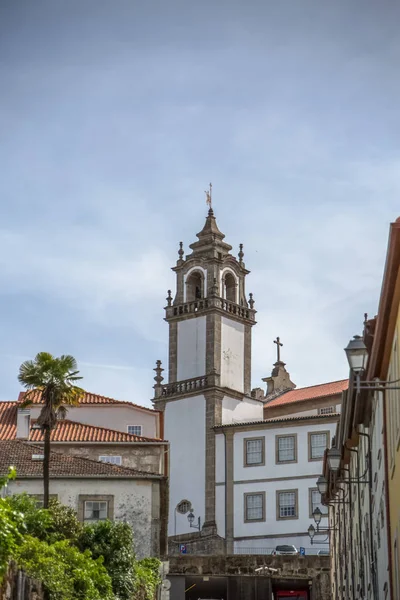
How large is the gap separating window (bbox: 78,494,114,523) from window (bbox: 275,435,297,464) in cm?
2905

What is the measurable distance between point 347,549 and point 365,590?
27.8ft

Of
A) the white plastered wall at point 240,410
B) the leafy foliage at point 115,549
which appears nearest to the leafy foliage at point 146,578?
the leafy foliage at point 115,549

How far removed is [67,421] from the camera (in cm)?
→ 6128

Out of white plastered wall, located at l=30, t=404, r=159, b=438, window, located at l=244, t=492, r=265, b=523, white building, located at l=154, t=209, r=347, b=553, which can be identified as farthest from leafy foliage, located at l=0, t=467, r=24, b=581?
window, located at l=244, t=492, r=265, b=523

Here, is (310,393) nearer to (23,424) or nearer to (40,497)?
(23,424)

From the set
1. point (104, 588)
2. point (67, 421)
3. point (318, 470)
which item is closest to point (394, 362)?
point (104, 588)

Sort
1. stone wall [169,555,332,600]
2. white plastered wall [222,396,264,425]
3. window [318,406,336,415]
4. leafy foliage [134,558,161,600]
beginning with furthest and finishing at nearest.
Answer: white plastered wall [222,396,264,425] → window [318,406,336,415] → stone wall [169,555,332,600] → leafy foliage [134,558,161,600]

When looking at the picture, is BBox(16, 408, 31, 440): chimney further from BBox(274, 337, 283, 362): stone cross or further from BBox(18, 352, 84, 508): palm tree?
BBox(274, 337, 283, 362): stone cross

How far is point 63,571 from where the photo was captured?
92.7 ft

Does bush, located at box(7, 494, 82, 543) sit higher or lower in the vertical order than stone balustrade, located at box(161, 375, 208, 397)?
lower

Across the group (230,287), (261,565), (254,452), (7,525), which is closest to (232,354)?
(230,287)

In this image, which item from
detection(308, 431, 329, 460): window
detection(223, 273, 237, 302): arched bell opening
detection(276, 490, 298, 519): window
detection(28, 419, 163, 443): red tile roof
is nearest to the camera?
detection(28, 419, 163, 443): red tile roof

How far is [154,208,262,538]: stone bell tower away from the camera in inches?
3123

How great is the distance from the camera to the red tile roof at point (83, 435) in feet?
186
